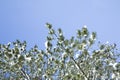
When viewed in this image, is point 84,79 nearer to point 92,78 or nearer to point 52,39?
point 92,78

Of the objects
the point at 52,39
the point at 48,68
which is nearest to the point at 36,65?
the point at 48,68

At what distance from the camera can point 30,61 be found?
13.2m

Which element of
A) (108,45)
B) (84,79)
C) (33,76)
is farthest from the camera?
(33,76)

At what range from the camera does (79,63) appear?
11500mm

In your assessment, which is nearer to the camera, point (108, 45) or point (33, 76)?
point (108, 45)

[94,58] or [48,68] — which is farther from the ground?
[48,68]

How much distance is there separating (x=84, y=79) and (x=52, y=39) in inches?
76.0

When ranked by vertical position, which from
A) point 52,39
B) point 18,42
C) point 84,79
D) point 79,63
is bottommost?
point 84,79

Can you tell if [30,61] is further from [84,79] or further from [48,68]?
[84,79]

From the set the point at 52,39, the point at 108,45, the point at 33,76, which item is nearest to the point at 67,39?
the point at 52,39

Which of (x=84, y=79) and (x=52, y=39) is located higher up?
(x=52, y=39)

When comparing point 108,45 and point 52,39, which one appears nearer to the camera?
point 52,39

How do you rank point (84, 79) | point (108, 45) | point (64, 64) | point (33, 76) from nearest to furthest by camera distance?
point (84, 79)
point (64, 64)
point (108, 45)
point (33, 76)

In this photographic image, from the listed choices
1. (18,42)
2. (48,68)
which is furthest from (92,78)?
(18,42)
